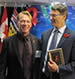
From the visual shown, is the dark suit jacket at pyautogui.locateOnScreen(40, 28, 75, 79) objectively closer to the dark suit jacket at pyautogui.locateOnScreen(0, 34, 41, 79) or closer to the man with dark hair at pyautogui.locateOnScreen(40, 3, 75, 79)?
the man with dark hair at pyautogui.locateOnScreen(40, 3, 75, 79)

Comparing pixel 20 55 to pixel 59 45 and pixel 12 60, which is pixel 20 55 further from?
pixel 59 45

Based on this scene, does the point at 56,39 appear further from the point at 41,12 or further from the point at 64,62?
the point at 41,12

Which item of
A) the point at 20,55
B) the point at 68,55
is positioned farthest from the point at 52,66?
the point at 20,55

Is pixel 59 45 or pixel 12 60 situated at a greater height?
pixel 59 45

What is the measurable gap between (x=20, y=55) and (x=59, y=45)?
1.77ft

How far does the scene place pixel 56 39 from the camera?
1918mm

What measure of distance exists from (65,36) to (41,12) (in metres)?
0.79

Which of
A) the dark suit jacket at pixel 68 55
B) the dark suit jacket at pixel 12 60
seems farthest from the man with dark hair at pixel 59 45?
the dark suit jacket at pixel 12 60

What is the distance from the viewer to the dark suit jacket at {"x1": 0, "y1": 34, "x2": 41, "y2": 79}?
194 cm

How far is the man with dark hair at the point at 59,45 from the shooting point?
1779 millimetres

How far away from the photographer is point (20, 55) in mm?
1948

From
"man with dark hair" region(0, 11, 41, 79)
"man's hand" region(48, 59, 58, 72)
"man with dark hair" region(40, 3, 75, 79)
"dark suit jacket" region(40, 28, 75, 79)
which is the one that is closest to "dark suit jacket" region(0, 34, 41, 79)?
"man with dark hair" region(0, 11, 41, 79)

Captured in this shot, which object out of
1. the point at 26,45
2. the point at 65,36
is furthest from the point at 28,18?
the point at 65,36

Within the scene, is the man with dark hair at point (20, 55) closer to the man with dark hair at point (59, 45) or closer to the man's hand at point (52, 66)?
the man with dark hair at point (59, 45)
